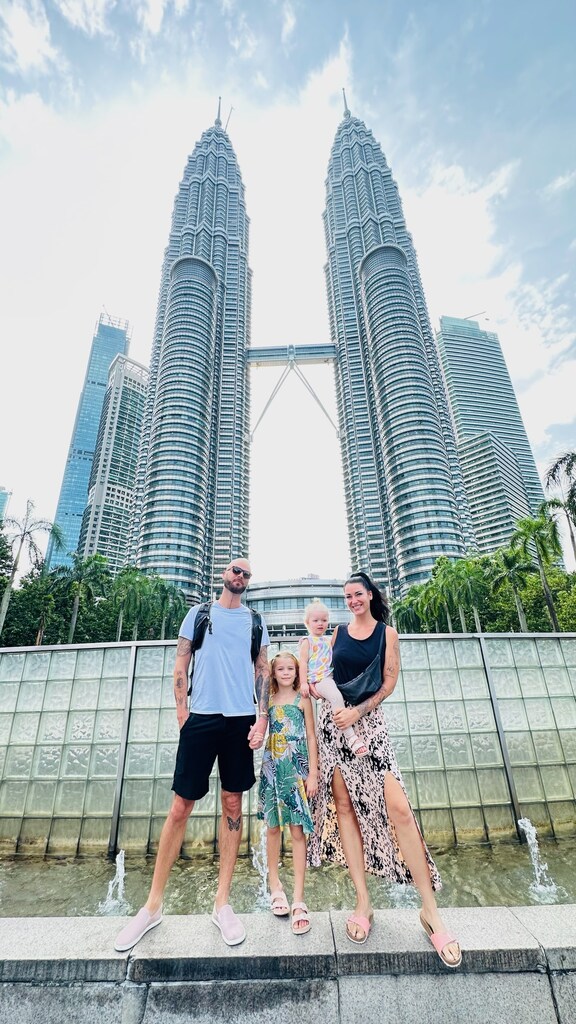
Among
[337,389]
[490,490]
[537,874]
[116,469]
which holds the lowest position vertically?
[537,874]

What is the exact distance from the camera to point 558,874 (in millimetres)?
5660

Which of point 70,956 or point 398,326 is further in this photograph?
point 398,326

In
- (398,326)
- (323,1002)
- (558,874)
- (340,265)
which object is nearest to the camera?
(323,1002)

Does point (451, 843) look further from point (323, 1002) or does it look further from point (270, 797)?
point (323, 1002)

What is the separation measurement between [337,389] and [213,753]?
436 feet

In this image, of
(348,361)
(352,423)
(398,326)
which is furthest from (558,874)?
(348,361)

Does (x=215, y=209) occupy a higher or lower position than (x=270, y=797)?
higher

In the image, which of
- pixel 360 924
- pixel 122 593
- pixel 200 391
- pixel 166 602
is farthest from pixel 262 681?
pixel 200 391

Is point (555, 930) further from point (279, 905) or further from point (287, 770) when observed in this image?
point (287, 770)

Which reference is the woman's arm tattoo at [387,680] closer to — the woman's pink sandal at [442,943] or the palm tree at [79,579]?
the woman's pink sandal at [442,943]

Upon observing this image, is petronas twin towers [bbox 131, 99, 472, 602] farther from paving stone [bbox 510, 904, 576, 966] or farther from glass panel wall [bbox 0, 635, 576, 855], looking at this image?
paving stone [bbox 510, 904, 576, 966]

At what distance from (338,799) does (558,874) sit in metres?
5.22

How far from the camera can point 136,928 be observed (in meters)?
2.27

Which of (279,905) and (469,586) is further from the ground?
(469,586)
